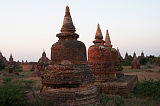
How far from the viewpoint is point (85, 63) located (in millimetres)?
7973

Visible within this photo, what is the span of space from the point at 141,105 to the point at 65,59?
4.82m

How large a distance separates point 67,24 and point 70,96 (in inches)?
123

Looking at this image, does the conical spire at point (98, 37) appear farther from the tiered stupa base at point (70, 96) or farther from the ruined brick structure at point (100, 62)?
the tiered stupa base at point (70, 96)

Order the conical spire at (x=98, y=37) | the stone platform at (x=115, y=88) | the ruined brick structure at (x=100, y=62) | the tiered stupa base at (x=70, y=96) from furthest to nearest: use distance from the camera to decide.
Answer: the conical spire at (x=98, y=37), the ruined brick structure at (x=100, y=62), the stone platform at (x=115, y=88), the tiered stupa base at (x=70, y=96)

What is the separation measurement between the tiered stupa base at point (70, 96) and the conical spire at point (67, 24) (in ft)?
8.27

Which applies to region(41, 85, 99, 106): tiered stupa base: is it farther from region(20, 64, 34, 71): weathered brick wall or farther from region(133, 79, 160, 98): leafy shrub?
region(20, 64, 34, 71): weathered brick wall

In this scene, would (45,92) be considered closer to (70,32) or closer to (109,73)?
(70,32)

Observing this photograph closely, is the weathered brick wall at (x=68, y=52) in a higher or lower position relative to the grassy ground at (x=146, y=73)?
higher

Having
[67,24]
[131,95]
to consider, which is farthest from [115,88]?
[67,24]

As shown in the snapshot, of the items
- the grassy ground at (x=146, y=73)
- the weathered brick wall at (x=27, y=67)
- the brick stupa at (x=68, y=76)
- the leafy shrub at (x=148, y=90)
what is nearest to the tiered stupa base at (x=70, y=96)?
the brick stupa at (x=68, y=76)

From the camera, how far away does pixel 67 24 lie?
8258 millimetres

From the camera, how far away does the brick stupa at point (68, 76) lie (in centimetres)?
711

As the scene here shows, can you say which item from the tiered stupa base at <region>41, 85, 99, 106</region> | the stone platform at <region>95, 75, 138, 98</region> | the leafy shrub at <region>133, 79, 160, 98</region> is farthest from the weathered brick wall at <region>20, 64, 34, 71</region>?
the tiered stupa base at <region>41, 85, 99, 106</region>

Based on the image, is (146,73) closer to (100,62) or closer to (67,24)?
(100,62)
